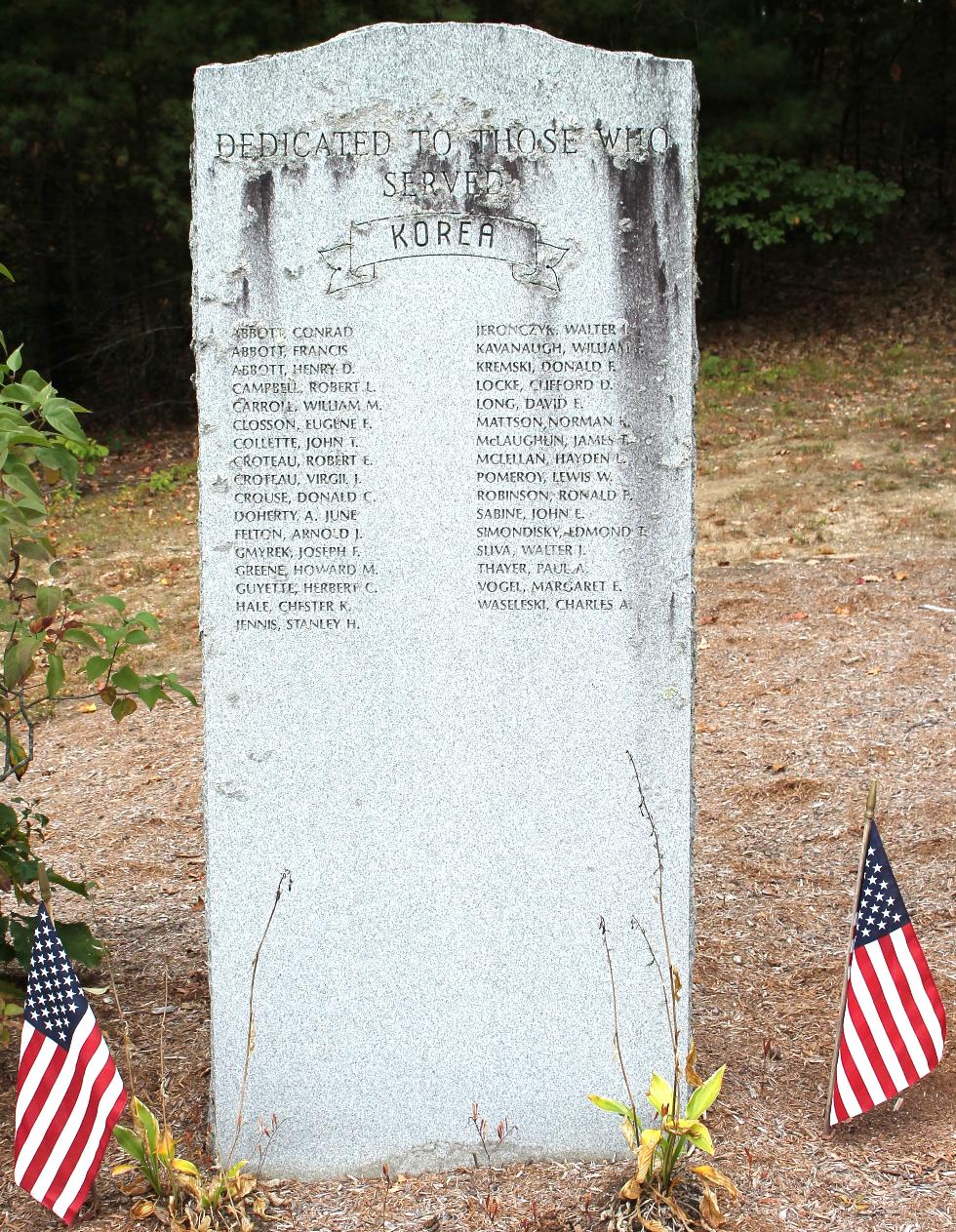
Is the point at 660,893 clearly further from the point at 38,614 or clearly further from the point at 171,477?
the point at 171,477

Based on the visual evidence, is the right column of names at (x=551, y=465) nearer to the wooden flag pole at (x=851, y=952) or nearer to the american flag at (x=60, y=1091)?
the wooden flag pole at (x=851, y=952)

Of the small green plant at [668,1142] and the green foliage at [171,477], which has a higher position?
the green foliage at [171,477]

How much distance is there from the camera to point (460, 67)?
323 cm

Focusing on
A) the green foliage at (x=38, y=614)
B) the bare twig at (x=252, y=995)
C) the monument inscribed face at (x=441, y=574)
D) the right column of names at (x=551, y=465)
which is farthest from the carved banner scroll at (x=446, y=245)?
the bare twig at (x=252, y=995)

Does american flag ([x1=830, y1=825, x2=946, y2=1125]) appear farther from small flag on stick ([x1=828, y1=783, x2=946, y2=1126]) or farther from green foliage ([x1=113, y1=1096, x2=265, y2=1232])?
green foliage ([x1=113, y1=1096, x2=265, y2=1232])

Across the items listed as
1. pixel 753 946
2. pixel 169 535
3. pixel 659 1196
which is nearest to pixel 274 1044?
pixel 659 1196

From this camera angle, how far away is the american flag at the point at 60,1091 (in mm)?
3295

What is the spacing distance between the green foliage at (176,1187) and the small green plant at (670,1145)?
92 cm

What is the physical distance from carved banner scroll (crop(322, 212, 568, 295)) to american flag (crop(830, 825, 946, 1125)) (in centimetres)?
174

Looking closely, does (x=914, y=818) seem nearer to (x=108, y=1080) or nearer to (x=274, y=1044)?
(x=274, y=1044)

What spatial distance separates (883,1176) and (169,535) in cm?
959

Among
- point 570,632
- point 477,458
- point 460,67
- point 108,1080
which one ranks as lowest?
point 108,1080

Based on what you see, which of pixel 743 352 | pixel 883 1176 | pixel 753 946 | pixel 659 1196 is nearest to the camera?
pixel 659 1196

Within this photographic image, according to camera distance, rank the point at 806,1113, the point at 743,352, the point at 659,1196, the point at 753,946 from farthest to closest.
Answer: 1. the point at 743,352
2. the point at 753,946
3. the point at 806,1113
4. the point at 659,1196
